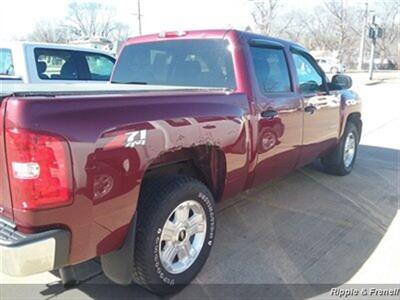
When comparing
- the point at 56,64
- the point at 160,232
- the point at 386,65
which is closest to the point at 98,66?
the point at 56,64

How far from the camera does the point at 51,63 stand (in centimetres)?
773

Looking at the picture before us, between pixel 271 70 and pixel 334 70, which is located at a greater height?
pixel 271 70

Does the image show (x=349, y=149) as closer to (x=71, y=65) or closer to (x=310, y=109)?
(x=310, y=109)

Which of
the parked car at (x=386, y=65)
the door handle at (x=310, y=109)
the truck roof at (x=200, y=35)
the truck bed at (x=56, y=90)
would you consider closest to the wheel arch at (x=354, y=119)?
the door handle at (x=310, y=109)

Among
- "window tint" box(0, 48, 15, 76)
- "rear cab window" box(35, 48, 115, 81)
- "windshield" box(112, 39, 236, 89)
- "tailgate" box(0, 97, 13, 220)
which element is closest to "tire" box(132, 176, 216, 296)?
"tailgate" box(0, 97, 13, 220)

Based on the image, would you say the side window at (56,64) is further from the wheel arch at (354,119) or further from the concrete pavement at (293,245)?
the wheel arch at (354,119)

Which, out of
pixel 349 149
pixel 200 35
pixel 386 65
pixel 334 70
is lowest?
pixel 386 65

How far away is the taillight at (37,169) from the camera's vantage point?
204 cm

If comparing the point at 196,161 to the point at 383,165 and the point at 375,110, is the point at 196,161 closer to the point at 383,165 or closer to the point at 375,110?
the point at 383,165

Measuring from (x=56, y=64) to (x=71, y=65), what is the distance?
28 cm

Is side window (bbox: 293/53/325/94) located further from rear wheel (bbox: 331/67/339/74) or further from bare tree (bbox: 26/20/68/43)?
bare tree (bbox: 26/20/68/43)

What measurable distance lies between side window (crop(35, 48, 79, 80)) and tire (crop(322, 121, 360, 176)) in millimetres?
4896

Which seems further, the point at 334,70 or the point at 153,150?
the point at 334,70

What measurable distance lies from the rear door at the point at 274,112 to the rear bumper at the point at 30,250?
2.06 meters
